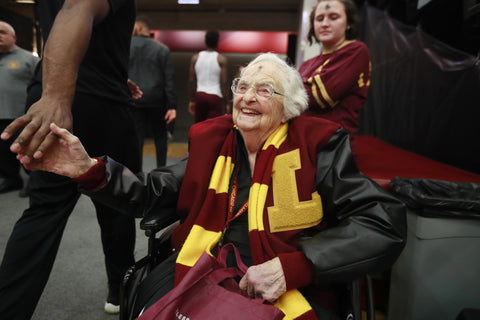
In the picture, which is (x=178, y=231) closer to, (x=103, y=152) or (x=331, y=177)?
(x=103, y=152)

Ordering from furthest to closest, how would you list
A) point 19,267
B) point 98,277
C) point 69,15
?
1. point 98,277
2. point 19,267
3. point 69,15

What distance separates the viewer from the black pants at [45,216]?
111 cm

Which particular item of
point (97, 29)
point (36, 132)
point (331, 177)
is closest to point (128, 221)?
point (36, 132)

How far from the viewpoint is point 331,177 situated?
1036mm

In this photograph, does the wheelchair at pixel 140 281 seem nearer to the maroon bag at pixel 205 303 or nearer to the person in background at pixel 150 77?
the maroon bag at pixel 205 303

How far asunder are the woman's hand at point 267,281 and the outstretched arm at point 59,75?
0.68 m

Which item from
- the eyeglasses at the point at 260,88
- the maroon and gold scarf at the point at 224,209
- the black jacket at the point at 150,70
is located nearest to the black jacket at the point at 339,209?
the maroon and gold scarf at the point at 224,209

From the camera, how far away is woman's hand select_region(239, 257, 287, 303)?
2.88ft

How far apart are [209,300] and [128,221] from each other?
773mm

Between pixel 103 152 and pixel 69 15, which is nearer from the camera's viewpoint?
pixel 69 15

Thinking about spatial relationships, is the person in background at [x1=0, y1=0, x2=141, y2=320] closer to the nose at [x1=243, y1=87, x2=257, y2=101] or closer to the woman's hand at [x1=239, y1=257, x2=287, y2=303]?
the nose at [x1=243, y1=87, x2=257, y2=101]

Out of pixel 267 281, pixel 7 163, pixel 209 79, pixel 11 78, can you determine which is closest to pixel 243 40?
pixel 209 79

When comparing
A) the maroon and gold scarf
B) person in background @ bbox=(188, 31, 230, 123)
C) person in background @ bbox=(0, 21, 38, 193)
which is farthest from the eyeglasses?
person in background @ bbox=(0, 21, 38, 193)

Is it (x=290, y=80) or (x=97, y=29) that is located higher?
(x=97, y=29)
